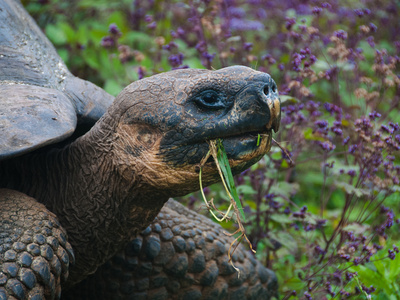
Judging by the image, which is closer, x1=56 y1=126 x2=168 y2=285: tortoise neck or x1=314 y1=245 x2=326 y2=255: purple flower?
x1=56 y1=126 x2=168 y2=285: tortoise neck

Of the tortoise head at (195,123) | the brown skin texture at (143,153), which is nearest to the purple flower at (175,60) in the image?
the brown skin texture at (143,153)

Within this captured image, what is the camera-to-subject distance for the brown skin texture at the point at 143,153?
1.75 m

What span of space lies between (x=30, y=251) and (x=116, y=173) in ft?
1.26

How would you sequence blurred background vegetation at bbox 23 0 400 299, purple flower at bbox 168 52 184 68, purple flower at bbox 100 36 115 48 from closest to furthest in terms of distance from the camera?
blurred background vegetation at bbox 23 0 400 299 < purple flower at bbox 168 52 184 68 < purple flower at bbox 100 36 115 48

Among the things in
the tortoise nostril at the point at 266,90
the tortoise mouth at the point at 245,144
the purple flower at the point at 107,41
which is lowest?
the purple flower at the point at 107,41

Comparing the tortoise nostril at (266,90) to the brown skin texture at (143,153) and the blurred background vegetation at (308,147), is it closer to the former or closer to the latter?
the brown skin texture at (143,153)

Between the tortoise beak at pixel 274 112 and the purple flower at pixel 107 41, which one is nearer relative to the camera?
the tortoise beak at pixel 274 112

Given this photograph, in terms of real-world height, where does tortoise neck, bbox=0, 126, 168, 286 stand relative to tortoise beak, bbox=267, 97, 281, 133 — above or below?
below

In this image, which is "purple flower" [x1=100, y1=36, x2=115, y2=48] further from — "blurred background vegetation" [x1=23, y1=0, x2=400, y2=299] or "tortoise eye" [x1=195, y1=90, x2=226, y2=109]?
"tortoise eye" [x1=195, y1=90, x2=226, y2=109]

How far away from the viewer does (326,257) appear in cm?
272

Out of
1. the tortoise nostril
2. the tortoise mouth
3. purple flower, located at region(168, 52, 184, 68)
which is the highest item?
the tortoise nostril

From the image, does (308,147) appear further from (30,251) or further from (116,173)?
(30,251)

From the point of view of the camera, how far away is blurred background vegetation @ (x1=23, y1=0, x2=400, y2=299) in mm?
2518

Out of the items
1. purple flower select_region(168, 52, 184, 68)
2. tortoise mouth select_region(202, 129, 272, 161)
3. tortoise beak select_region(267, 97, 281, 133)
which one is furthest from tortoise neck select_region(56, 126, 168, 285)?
purple flower select_region(168, 52, 184, 68)
